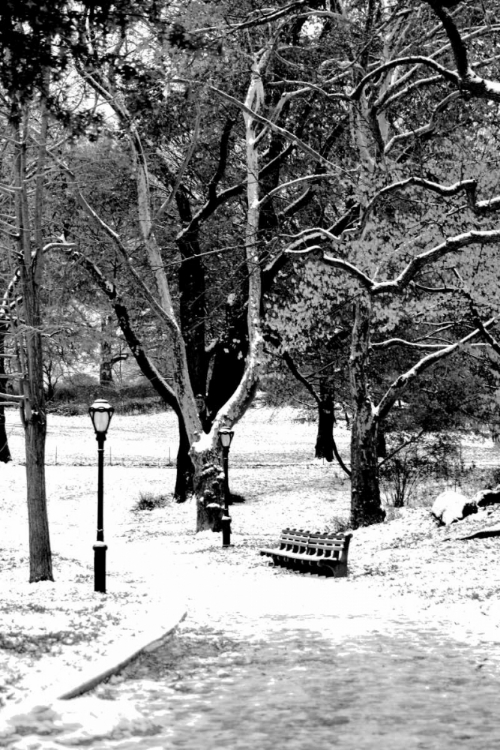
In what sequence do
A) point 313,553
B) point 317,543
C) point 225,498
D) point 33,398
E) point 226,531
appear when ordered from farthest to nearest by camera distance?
1. point 225,498
2. point 226,531
3. point 313,553
4. point 317,543
5. point 33,398

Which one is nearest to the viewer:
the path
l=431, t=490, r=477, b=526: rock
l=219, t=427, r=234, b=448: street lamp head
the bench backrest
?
the path

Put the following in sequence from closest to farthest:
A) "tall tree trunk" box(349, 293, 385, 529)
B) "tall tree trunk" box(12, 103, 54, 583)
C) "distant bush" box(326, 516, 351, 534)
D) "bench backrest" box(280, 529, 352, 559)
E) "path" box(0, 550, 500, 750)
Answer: "path" box(0, 550, 500, 750)
"tall tree trunk" box(12, 103, 54, 583)
"bench backrest" box(280, 529, 352, 559)
"tall tree trunk" box(349, 293, 385, 529)
"distant bush" box(326, 516, 351, 534)

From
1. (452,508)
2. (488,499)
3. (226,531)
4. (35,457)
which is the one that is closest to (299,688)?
(35,457)

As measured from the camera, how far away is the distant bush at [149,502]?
32094 millimetres

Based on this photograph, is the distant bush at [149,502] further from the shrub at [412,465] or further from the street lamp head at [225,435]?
the street lamp head at [225,435]

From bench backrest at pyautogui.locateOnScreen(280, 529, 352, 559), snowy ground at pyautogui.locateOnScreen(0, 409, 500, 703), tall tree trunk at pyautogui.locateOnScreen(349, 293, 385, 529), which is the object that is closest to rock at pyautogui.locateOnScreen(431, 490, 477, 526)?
snowy ground at pyautogui.locateOnScreen(0, 409, 500, 703)

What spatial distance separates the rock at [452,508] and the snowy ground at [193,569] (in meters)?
0.40

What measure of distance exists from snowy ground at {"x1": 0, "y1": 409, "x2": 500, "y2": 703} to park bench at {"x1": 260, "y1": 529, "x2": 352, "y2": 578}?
304 mm

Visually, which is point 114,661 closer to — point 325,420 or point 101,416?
point 101,416

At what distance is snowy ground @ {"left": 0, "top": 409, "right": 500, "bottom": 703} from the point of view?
9.75 meters

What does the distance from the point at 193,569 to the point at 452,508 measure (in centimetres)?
599

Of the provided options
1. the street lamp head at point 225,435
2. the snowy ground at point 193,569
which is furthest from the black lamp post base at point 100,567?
the street lamp head at point 225,435

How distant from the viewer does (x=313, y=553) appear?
54.4ft

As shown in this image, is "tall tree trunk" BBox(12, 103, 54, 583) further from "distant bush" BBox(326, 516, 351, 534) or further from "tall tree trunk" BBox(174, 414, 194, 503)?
"tall tree trunk" BBox(174, 414, 194, 503)
